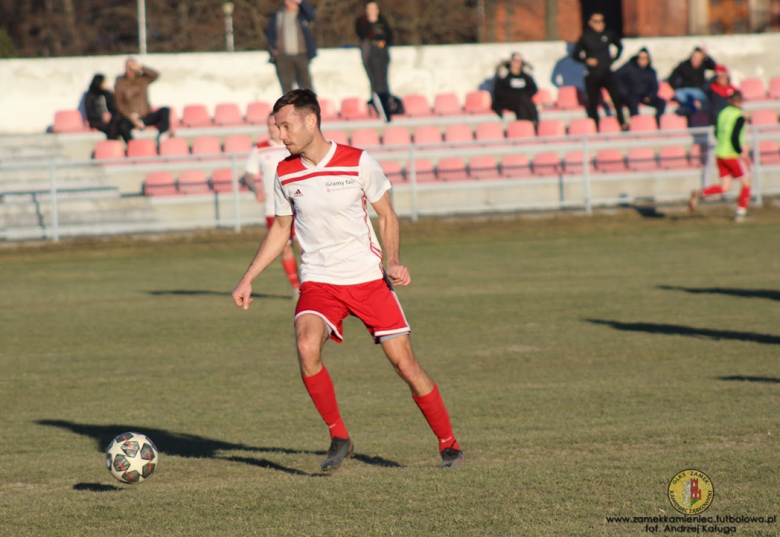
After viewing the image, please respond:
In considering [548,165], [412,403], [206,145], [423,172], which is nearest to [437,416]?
[412,403]

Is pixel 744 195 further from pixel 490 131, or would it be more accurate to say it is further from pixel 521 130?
pixel 490 131

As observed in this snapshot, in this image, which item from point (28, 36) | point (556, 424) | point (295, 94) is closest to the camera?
point (295, 94)

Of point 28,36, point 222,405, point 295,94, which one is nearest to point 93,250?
point 222,405

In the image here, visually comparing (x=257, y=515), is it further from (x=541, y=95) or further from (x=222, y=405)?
(x=541, y=95)

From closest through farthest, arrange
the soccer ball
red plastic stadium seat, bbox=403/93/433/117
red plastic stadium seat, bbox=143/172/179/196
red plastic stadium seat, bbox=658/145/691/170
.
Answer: the soccer ball, red plastic stadium seat, bbox=143/172/179/196, red plastic stadium seat, bbox=658/145/691/170, red plastic stadium seat, bbox=403/93/433/117

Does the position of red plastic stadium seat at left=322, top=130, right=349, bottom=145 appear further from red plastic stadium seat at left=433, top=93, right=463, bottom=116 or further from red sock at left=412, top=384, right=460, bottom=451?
red sock at left=412, top=384, right=460, bottom=451

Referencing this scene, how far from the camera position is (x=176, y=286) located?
15062 millimetres

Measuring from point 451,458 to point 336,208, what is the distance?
147 centimetres

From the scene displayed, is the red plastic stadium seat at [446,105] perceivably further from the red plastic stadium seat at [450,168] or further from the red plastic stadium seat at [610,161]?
the red plastic stadium seat at [610,161]

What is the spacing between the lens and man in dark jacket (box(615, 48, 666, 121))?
25141 mm

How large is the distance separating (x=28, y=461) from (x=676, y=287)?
897 cm

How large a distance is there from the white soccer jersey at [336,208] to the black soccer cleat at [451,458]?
1.01 meters

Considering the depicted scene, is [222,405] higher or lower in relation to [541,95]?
lower

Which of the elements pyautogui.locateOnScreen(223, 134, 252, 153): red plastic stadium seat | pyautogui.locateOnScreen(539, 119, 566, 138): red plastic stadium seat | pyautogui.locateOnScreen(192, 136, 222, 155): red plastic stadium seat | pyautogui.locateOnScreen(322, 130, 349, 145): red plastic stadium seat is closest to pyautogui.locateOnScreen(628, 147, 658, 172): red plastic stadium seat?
pyautogui.locateOnScreen(539, 119, 566, 138): red plastic stadium seat
